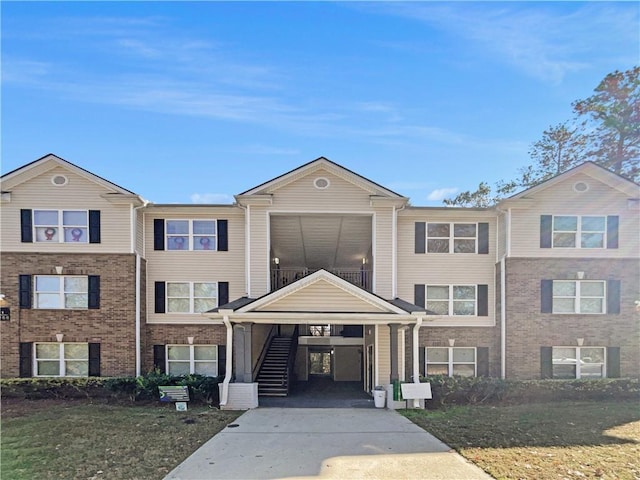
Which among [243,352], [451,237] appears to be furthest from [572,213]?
[243,352]

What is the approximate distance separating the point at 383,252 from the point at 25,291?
42.6 feet

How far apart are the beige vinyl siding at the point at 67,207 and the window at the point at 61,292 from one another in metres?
1.05

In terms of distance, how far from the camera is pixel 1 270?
15.0m

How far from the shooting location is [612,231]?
15.5m

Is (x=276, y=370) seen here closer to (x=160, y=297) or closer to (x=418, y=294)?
(x=160, y=297)

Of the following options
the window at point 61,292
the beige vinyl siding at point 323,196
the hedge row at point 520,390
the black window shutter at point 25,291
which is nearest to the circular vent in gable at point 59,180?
the window at point 61,292

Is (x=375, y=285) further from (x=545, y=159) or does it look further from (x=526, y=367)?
(x=545, y=159)

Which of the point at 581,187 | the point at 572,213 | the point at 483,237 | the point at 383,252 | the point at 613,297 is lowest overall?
the point at 613,297

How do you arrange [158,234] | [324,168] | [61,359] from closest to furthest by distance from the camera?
1. [61,359]
2. [324,168]
3. [158,234]

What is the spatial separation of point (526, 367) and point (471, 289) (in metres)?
3.32

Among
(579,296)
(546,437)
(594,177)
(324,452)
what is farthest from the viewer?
(594,177)

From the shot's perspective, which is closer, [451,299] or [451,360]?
[451,360]

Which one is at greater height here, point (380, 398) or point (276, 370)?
point (380, 398)

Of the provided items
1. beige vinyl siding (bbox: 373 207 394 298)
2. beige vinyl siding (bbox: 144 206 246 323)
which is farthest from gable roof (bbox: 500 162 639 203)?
beige vinyl siding (bbox: 144 206 246 323)
